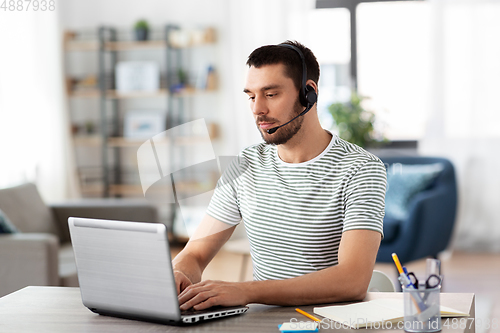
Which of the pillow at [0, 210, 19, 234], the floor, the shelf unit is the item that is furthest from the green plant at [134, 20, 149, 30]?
the pillow at [0, 210, 19, 234]

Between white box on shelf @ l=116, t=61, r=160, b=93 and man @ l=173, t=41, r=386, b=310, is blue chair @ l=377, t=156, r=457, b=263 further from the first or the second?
white box on shelf @ l=116, t=61, r=160, b=93

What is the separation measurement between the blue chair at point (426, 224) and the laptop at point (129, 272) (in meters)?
2.32

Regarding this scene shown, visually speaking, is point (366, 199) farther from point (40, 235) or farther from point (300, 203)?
point (40, 235)

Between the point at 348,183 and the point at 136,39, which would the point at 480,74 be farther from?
the point at 348,183

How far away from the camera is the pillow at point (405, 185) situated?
3709 mm

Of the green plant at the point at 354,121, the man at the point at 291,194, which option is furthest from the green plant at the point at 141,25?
the man at the point at 291,194

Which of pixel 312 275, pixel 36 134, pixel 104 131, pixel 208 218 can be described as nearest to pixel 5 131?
pixel 36 134

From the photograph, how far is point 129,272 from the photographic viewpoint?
1.07m

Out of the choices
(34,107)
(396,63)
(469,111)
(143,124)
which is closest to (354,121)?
(396,63)

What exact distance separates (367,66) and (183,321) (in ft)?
12.9

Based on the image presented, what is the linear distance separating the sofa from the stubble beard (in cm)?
74

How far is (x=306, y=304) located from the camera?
1.23m

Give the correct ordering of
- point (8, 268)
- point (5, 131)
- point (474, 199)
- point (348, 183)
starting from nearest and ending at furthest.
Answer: point (348, 183) → point (8, 268) → point (5, 131) → point (474, 199)

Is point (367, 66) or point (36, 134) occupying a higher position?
point (367, 66)
